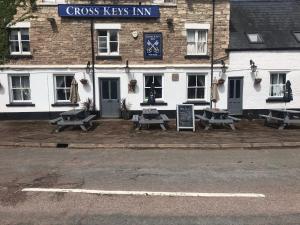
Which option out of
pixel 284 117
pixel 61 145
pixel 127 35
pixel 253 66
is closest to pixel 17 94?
pixel 127 35

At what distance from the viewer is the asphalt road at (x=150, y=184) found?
6051 millimetres

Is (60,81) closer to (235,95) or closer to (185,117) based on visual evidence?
(185,117)

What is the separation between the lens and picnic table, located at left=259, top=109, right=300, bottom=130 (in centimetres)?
1513

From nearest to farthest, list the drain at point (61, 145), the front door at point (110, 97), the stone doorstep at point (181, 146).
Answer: the stone doorstep at point (181, 146)
the drain at point (61, 145)
the front door at point (110, 97)

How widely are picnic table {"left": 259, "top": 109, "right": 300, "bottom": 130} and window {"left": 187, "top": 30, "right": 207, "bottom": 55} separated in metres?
5.10

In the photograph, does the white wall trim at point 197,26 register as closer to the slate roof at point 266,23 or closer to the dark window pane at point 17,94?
the slate roof at point 266,23

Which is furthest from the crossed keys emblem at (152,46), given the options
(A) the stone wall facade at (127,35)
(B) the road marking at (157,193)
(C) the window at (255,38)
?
(B) the road marking at (157,193)

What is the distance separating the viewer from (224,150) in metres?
11.6

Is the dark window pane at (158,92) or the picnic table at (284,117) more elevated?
the dark window pane at (158,92)

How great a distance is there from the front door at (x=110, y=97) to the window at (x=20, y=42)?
4452 mm

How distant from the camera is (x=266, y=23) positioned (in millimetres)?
20062

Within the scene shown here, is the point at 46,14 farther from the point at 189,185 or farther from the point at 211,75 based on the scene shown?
the point at 189,185

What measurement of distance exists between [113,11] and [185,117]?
7337 millimetres

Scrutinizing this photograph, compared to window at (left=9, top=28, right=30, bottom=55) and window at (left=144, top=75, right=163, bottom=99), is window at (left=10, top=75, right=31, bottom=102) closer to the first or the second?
window at (left=9, top=28, right=30, bottom=55)
